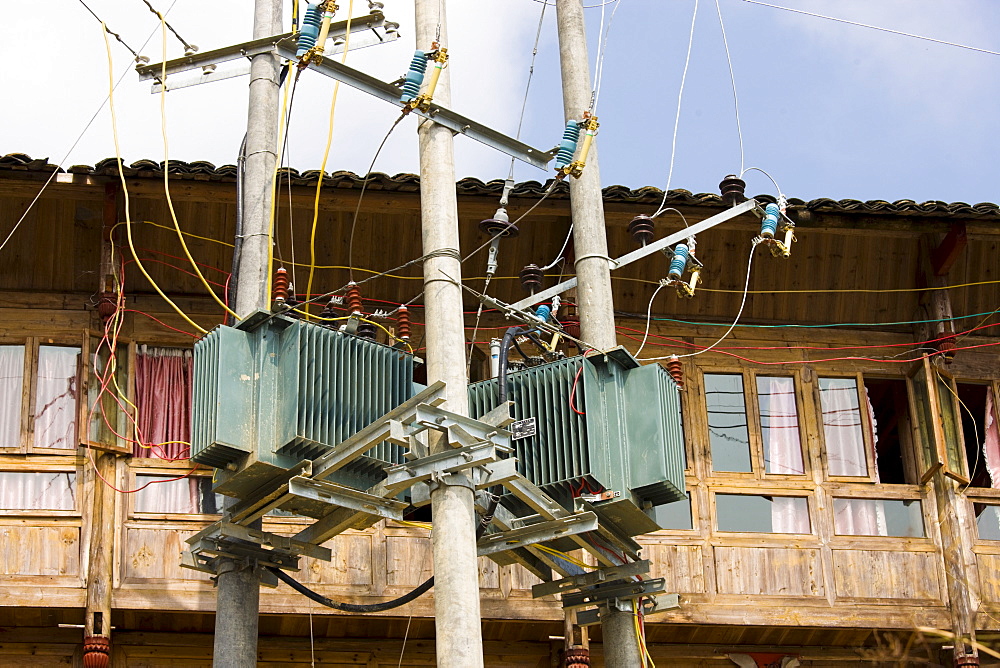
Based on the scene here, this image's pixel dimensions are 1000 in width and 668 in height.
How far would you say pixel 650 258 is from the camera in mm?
16750

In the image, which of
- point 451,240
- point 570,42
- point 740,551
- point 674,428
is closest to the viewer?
point 451,240

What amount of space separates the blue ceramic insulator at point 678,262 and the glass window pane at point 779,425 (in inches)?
Result: 158

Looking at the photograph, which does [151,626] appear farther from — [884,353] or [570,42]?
[884,353]

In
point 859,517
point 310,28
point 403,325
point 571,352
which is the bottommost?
point 859,517

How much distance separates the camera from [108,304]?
14617mm

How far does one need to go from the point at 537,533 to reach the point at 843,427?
6440 millimetres

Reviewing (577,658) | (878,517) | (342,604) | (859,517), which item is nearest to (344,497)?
(342,604)

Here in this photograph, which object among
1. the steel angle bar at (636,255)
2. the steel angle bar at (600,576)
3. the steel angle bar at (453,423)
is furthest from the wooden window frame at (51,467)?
the steel angle bar at (453,423)

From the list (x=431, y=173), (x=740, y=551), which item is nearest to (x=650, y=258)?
(x=740, y=551)

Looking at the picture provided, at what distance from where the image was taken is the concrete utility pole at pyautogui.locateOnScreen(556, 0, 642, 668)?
461 inches

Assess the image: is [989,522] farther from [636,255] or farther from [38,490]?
[38,490]

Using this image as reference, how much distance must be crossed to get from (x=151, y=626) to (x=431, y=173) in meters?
6.61

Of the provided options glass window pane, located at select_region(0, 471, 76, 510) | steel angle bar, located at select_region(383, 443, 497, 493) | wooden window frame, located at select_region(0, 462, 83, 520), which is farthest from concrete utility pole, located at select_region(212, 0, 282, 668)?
glass window pane, located at select_region(0, 471, 76, 510)

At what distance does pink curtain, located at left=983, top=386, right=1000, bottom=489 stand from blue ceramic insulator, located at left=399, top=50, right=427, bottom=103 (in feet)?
32.1
